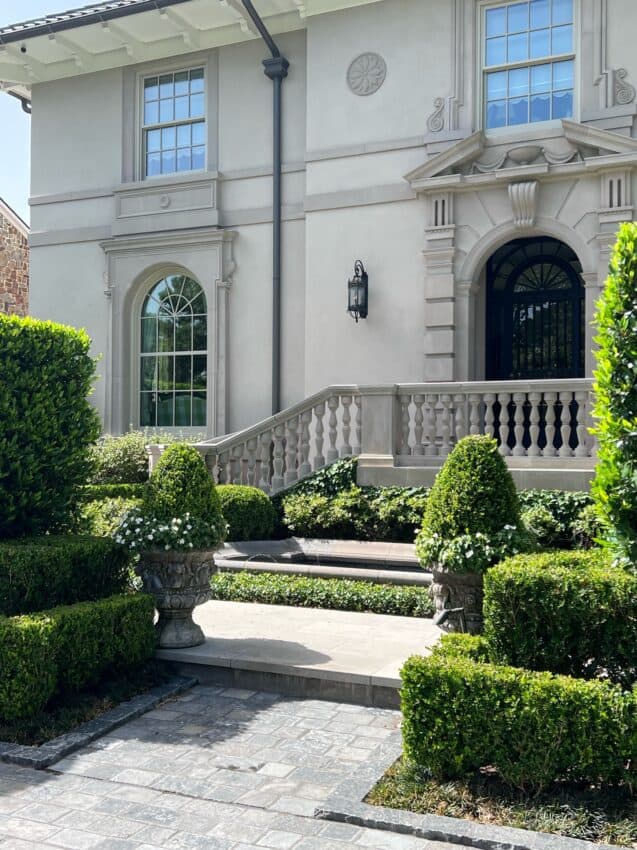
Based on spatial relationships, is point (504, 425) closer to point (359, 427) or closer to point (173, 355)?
point (359, 427)

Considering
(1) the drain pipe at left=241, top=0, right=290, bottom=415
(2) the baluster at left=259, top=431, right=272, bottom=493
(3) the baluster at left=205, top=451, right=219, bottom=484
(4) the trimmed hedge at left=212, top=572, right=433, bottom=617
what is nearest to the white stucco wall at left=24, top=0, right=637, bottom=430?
Result: (1) the drain pipe at left=241, top=0, right=290, bottom=415

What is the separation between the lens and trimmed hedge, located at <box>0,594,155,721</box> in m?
5.40

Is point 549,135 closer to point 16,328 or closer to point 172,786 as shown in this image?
point 16,328

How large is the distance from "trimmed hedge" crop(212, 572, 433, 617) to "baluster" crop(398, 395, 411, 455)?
8.97ft

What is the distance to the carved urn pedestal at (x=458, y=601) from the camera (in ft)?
19.8

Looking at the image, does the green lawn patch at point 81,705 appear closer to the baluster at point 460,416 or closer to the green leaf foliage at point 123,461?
the baluster at point 460,416

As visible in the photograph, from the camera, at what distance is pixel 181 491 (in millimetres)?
6887

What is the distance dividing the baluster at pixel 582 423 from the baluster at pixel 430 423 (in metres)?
1.92

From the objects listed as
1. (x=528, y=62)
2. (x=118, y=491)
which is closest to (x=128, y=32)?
(x=528, y=62)

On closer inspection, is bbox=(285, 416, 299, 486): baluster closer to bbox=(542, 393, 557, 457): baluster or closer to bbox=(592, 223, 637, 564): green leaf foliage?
bbox=(542, 393, 557, 457): baluster

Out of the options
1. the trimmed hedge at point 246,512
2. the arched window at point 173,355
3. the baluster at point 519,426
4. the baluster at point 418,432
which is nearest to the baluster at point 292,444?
the trimmed hedge at point 246,512

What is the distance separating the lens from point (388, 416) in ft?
39.2

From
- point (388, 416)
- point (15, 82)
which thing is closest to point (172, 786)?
point (388, 416)

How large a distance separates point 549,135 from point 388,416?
494cm
